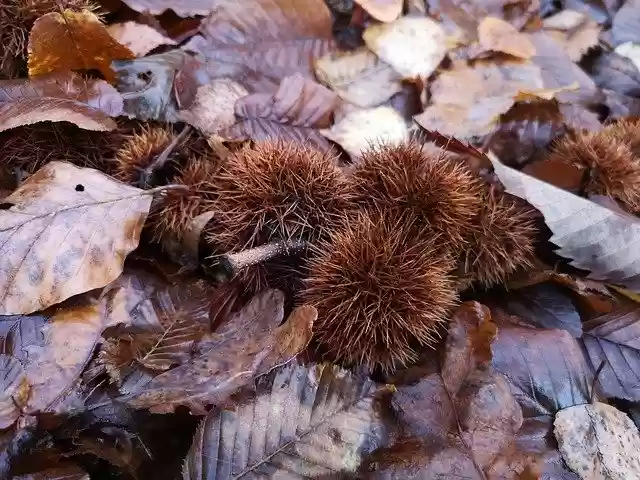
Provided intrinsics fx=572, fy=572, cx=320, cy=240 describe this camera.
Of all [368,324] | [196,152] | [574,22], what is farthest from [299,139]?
[574,22]

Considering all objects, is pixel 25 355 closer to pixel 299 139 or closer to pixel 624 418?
pixel 299 139

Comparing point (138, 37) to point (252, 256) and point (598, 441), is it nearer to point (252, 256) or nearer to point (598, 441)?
point (252, 256)

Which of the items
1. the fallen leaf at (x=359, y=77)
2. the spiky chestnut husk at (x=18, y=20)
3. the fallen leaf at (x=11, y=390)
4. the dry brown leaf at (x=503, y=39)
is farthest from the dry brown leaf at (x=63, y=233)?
the dry brown leaf at (x=503, y=39)

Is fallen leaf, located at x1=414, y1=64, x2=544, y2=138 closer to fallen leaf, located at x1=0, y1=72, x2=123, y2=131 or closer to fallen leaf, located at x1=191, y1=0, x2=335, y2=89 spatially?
fallen leaf, located at x1=191, y1=0, x2=335, y2=89

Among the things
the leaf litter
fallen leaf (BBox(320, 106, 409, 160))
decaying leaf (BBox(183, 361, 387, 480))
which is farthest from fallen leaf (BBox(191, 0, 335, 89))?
decaying leaf (BBox(183, 361, 387, 480))

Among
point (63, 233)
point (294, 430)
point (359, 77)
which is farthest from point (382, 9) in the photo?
point (294, 430)

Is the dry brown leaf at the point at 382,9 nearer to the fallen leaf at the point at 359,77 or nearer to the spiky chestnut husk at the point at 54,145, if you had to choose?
the fallen leaf at the point at 359,77

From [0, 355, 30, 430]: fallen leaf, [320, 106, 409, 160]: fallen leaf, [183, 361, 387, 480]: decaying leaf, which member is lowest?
[183, 361, 387, 480]: decaying leaf
